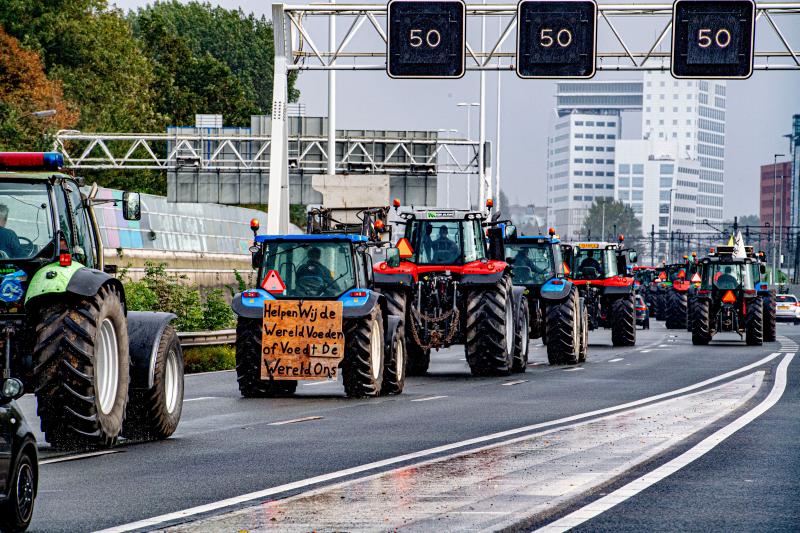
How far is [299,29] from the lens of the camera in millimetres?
33531

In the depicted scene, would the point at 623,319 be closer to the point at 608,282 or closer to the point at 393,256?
the point at 608,282

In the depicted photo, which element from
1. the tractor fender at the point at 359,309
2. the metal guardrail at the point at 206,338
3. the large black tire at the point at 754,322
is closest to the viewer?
the tractor fender at the point at 359,309

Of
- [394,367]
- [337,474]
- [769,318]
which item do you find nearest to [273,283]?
[394,367]

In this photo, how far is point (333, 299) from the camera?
21016 mm

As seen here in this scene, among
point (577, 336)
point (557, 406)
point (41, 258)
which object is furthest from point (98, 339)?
point (577, 336)

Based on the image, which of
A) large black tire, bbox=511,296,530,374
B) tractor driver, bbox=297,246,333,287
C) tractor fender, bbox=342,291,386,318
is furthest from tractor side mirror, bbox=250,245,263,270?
large black tire, bbox=511,296,530,374

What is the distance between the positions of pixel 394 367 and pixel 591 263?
2162 centimetres

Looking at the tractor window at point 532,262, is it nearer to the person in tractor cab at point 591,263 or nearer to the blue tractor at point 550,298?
the blue tractor at point 550,298

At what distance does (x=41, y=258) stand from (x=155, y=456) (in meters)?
1.89

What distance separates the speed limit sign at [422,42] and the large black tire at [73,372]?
1939 centimetres

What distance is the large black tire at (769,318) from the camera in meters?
46.8

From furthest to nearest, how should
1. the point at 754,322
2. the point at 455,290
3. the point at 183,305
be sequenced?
the point at 754,322 → the point at 183,305 → the point at 455,290

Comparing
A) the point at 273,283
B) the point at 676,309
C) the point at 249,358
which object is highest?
the point at 273,283

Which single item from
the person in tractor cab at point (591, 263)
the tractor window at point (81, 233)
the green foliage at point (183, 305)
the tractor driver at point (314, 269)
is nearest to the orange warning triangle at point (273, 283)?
the tractor driver at point (314, 269)
